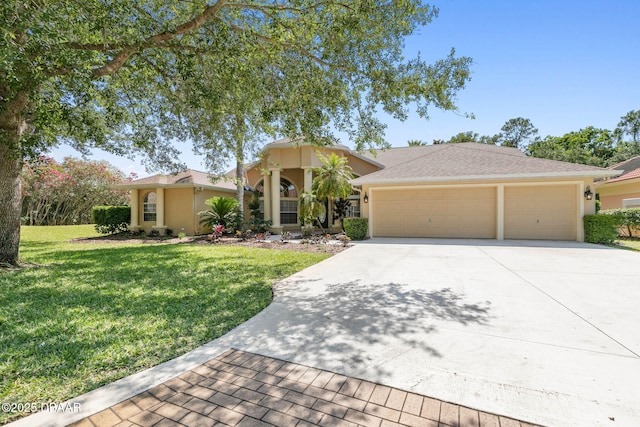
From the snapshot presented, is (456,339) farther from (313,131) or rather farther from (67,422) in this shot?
(313,131)

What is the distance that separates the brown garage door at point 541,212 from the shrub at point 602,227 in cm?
54

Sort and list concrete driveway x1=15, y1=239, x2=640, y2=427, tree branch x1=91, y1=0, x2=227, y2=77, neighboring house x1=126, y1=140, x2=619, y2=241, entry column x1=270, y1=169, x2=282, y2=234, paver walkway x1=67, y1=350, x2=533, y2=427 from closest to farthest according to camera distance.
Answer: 1. paver walkway x1=67, y1=350, x2=533, y2=427
2. concrete driveway x1=15, y1=239, x2=640, y2=427
3. tree branch x1=91, y1=0, x2=227, y2=77
4. neighboring house x1=126, y1=140, x2=619, y2=241
5. entry column x1=270, y1=169, x2=282, y2=234

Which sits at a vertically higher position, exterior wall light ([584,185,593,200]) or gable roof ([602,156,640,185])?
gable roof ([602,156,640,185])

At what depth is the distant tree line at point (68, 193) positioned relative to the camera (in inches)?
857

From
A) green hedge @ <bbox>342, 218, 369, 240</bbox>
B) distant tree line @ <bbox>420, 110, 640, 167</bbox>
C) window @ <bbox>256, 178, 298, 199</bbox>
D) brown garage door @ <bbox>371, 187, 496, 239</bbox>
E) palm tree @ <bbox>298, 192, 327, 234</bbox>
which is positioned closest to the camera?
brown garage door @ <bbox>371, 187, 496, 239</bbox>

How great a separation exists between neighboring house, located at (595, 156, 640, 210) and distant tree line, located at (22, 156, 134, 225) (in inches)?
1281

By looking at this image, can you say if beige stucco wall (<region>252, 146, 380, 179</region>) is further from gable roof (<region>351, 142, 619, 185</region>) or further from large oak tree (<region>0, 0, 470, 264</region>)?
large oak tree (<region>0, 0, 470, 264</region>)

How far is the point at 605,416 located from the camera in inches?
79.0

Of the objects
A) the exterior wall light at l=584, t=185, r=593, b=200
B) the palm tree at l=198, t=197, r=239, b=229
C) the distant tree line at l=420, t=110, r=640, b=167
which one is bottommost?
the palm tree at l=198, t=197, r=239, b=229

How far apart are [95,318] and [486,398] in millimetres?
4655

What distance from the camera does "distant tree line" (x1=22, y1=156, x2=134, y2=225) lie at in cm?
2177

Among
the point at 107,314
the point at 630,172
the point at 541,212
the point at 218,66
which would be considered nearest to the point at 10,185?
the point at 107,314

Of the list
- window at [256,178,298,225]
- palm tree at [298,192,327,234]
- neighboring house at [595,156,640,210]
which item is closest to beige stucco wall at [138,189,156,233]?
window at [256,178,298,225]

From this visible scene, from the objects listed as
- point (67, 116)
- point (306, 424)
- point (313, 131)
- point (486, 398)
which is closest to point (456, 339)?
point (486, 398)
